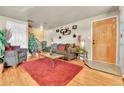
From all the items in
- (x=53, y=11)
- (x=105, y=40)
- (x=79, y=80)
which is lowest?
(x=79, y=80)

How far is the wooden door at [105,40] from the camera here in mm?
3352

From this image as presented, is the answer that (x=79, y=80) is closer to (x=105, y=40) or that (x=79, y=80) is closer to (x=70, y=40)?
(x=105, y=40)

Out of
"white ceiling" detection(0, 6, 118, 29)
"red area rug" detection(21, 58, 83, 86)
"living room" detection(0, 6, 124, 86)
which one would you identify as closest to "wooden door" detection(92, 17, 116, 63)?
"living room" detection(0, 6, 124, 86)

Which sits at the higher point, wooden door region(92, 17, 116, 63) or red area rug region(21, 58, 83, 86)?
wooden door region(92, 17, 116, 63)

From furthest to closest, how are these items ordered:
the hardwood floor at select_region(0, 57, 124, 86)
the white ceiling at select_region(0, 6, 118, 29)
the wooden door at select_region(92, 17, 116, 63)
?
the wooden door at select_region(92, 17, 116, 63), the white ceiling at select_region(0, 6, 118, 29), the hardwood floor at select_region(0, 57, 124, 86)

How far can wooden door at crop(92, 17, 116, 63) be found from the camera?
3.35 meters

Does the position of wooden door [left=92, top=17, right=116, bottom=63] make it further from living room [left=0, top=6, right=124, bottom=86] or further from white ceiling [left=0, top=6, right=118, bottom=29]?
white ceiling [left=0, top=6, right=118, bottom=29]

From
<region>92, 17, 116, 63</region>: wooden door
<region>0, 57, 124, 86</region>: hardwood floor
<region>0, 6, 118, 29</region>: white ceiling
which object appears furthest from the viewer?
<region>92, 17, 116, 63</region>: wooden door

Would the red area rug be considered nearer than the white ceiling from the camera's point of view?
Yes

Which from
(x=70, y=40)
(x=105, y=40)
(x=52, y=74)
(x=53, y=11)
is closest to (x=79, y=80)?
(x=52, y=74)

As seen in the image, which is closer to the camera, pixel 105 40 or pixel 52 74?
pixel 52 74

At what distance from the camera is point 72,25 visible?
16.0 feet

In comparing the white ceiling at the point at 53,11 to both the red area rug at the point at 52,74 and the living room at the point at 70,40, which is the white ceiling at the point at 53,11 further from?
the red area rug at the point at 52,74

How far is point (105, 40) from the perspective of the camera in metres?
3.60
